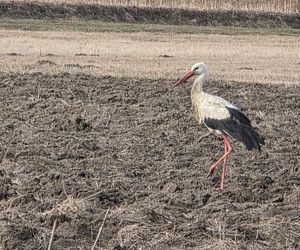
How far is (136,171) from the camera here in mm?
11188

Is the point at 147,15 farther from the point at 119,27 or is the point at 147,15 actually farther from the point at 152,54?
the point at 152,54

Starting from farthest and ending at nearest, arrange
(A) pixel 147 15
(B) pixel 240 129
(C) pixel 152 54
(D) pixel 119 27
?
(A) pixel 147 15 → (D) pixel 119 27 → (C) pixel 152 54 → (B) pixel 240 129

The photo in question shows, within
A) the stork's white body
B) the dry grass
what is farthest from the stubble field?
the dry grass

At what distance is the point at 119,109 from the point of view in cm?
1530

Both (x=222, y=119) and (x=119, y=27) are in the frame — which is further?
(x=119, y=27)

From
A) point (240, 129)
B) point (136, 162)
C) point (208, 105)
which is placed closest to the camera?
point (240, 129)

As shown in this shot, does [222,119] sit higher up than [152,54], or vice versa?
[222,119]

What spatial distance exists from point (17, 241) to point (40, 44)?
832 inches

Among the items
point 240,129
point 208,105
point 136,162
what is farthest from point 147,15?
point 240,129

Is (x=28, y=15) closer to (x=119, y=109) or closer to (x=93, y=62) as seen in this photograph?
(x=93, y=62)

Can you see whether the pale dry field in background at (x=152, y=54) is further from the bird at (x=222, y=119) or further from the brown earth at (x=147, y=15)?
the bird at (x=222, y=119)

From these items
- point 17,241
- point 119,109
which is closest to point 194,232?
point 17,241

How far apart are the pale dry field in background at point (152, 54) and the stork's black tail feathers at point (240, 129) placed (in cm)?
864

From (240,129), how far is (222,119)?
358mm
